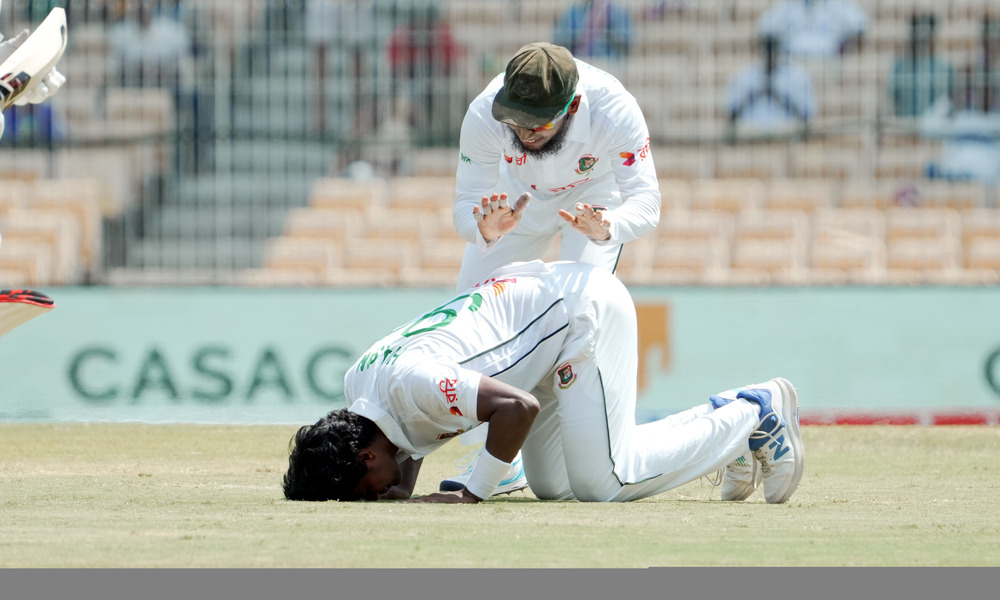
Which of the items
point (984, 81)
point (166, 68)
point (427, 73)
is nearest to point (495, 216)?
point (427, 73)

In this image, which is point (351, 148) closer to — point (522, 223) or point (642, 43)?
point (642, 43)

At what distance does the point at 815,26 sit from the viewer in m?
11.3

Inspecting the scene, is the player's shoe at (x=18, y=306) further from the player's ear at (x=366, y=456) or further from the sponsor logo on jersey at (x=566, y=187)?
the sponsor logo on jersey at (x=566, y=187)

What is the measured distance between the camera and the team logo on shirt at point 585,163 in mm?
5754

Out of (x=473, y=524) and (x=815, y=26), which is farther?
(x=815, y=26)

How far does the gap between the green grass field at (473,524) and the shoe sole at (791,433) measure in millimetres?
67

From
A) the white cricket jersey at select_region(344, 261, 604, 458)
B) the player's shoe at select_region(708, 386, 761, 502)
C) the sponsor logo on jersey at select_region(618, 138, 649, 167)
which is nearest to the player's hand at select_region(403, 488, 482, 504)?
the white cricket jersey at select_region(344, 261, 604, 458)

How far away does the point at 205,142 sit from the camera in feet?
35.8

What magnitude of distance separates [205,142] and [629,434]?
6.59 meters

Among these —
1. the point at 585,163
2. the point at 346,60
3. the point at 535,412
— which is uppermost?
the point at 346,60

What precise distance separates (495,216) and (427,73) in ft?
19.7

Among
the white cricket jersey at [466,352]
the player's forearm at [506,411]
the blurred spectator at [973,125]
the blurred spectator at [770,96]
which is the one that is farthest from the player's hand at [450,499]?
the blurred spectator at [973,125]

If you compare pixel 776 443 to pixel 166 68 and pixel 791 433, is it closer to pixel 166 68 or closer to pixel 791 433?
pixel 791 433

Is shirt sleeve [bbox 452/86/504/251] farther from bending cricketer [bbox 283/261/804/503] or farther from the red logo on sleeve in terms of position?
the red logo on sleeve
